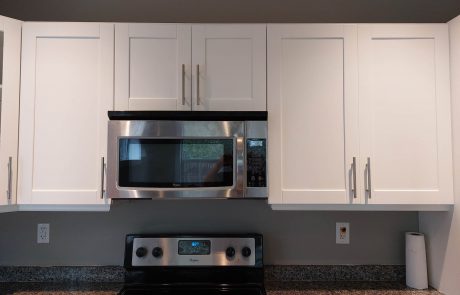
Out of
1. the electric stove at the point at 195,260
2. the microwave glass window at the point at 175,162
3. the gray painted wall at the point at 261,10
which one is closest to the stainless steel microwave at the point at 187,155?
the microwave glass window at the point at 175,162

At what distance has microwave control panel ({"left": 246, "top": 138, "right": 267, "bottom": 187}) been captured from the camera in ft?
4.91

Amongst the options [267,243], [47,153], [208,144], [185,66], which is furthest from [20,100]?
[267,243]

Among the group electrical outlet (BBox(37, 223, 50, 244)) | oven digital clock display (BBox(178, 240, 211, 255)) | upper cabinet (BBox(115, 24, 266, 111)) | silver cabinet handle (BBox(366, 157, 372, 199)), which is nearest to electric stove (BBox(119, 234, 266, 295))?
oven digital clock display (BBox(178, 240, 211, 255))

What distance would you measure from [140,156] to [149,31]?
61 cm

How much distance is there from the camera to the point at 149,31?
1.58 metres

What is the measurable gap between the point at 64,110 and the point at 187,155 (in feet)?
2.08

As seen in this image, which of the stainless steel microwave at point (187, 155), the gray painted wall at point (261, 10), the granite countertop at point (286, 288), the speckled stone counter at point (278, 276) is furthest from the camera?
the gray painted wall at point (261, 10)

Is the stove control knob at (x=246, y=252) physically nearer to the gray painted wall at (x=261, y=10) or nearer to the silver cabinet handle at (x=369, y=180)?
the silver cabinet handle at (x=369, y=180)

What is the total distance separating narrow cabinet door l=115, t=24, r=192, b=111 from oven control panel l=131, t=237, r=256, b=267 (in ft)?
2.35

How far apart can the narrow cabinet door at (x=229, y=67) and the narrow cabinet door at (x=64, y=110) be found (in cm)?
43

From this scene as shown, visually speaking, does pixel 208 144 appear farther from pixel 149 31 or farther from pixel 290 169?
pixel 149 31

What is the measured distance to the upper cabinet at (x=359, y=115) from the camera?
154cm

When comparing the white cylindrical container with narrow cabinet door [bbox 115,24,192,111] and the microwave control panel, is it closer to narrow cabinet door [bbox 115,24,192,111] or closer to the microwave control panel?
the microwave control panel

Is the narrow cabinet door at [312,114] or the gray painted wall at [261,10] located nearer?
the narrow cabinet door at [312,114]
